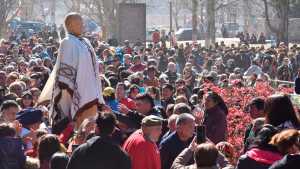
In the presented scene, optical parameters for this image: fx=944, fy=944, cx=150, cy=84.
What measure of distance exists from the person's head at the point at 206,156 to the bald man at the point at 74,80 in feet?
14.4

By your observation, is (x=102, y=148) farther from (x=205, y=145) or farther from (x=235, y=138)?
(x=235, y=138)

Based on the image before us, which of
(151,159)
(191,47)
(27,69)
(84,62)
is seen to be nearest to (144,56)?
(191,47)

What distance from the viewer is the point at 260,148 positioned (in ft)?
28.5

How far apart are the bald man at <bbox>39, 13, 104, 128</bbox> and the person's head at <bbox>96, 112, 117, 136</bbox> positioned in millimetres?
3238

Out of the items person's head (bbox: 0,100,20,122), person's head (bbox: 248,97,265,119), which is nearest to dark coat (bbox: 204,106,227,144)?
person's head (bbox: 248,97,265,119)

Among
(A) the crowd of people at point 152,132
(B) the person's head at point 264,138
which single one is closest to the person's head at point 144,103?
(A) the crowd of people at point 152,132

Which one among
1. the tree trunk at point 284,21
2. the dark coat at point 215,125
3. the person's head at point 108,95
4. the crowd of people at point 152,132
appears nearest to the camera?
the crowd of people at point 152,132

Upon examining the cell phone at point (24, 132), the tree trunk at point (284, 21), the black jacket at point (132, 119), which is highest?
the tree trunk at point (284, 21)

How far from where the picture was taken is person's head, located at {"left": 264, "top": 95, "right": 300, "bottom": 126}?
9648 mm

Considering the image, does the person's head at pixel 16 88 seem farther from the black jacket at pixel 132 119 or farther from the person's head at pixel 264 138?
the person's head at pixel 264 138

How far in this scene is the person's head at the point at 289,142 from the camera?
26.3 ft

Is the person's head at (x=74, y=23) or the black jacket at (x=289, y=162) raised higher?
the person's head at (x=74, y=23)

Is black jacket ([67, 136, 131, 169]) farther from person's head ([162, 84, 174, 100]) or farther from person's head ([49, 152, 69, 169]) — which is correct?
person's head ([162, 84, 174, 100])

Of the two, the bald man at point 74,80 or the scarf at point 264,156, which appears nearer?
the scarf at point 264,156
